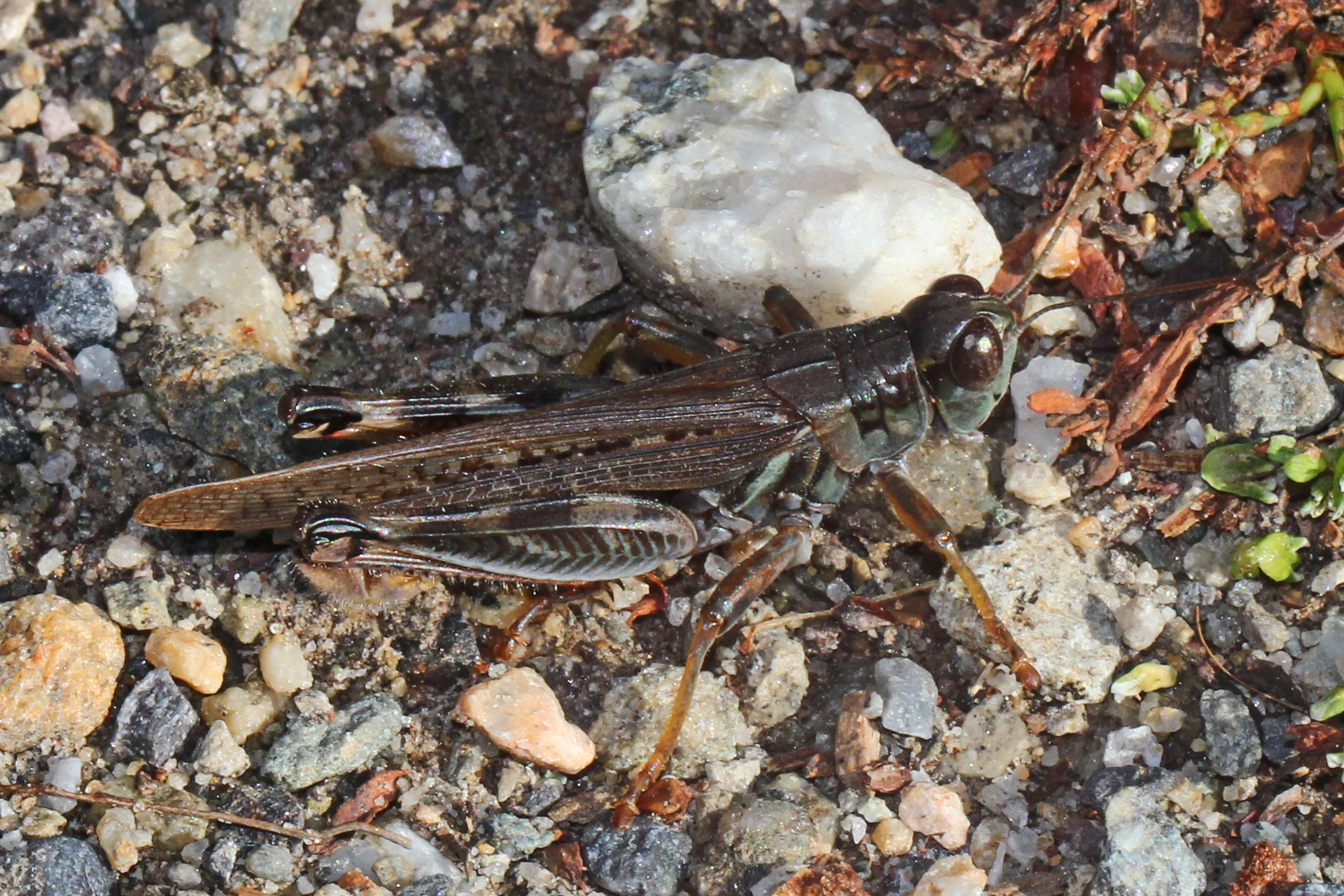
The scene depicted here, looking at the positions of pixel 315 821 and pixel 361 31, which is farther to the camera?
pixel 361 31

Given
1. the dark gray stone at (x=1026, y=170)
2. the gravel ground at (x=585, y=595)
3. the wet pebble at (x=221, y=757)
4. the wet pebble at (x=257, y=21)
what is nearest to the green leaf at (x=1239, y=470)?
the gravel ground at (x=585, y=595)

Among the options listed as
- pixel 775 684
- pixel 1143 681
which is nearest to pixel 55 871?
pixel 775 684

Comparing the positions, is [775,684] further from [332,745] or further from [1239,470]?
[1239,470]

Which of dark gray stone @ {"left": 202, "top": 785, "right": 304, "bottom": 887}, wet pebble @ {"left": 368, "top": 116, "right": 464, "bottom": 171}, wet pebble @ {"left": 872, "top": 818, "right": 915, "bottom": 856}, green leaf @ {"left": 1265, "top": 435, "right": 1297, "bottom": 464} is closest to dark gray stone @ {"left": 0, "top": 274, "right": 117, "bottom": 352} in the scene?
wet pebble @ {"left": 368, "top": 116, "right": 464, "bottom": 171}

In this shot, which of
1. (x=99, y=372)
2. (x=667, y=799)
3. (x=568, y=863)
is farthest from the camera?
(x=99, y=372)

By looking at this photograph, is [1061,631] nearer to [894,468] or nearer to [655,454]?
[894,468]

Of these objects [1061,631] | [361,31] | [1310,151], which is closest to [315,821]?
[1061,631]
